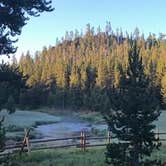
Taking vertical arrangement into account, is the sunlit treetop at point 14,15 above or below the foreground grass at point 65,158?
above

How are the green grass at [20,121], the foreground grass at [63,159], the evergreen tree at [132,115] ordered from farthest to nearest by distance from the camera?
the green grass at [20,121] < the foreground grass at [63,159] < the evergreen tree at [132,115]

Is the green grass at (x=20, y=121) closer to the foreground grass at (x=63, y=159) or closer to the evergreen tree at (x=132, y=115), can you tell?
the foreground grass at (x=63, y=159)

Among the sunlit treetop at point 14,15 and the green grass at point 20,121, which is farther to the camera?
the green grass at point 20,121

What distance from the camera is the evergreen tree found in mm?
11266

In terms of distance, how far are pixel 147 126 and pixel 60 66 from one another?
407 feet

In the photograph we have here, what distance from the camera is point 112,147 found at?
11273 mm

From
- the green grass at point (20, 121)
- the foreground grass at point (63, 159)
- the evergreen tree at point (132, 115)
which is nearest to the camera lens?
the evergreen tree at point (132, 115)

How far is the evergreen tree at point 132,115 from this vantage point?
11.3 metres

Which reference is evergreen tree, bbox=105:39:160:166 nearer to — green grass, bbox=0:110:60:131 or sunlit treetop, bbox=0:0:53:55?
sunlit treetop, bbox=0:0:53:55

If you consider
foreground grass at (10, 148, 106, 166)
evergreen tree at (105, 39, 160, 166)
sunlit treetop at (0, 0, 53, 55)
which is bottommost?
foreground grass at (10, 148, 106, 166)

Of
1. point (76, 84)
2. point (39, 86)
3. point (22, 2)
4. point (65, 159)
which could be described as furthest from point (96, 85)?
point (22, 2)

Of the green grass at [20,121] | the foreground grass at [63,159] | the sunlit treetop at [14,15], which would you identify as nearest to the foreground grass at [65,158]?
the foreground grass at [63,159]

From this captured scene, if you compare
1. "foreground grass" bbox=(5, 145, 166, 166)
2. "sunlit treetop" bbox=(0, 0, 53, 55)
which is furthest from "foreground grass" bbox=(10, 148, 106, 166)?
"sunlit treetop" bbox=(0, 0, 53, 55)

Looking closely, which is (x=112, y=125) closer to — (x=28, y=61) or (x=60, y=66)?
(x=60, y=66)
